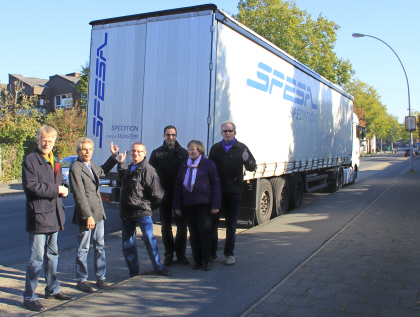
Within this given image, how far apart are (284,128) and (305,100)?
6.27 feet

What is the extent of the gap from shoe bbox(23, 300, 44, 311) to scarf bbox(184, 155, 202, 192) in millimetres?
2132

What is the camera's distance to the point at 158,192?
4816 mm

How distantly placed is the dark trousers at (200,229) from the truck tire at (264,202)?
9.76ft

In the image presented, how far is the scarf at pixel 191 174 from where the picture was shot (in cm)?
511

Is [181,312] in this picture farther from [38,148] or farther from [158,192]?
[38,148]

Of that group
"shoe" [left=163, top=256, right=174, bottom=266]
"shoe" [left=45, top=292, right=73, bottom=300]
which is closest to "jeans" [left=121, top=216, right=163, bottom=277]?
"shoe" [left=163, top=256, right=174, bottom=266]

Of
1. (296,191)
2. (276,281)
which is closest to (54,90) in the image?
(296,191)

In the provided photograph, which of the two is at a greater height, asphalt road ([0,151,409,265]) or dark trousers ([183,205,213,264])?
dark trousers ([183,205,213,264])

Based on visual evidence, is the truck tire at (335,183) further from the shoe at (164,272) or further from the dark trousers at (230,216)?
the shoe at (164,272)

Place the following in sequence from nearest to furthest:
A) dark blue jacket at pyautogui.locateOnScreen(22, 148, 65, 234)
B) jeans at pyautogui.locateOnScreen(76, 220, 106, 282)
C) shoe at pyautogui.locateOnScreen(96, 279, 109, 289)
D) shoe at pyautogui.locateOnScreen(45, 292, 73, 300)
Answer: dark blue jacket at pyautogui.locateOnScreen(22, 148, 65, 234)
shoe at pyautogui.locateOnScreen(45, 292, 73, 300)
jeans at pyautogui.locateOnScreen(76, 220, 106, 282)
shoe at pyautogui.locateOnScreen(96, 279, 109, 289)

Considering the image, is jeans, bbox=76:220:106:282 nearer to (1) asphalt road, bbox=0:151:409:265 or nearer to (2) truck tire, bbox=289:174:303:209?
(1) asphalt road, bbox=0:151:409:265

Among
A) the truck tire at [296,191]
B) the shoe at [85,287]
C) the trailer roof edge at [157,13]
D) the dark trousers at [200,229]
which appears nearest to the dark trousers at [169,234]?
the dark trousers at [200,229]

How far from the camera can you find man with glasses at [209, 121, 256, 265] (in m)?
5.47

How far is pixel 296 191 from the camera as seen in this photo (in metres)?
10.7
